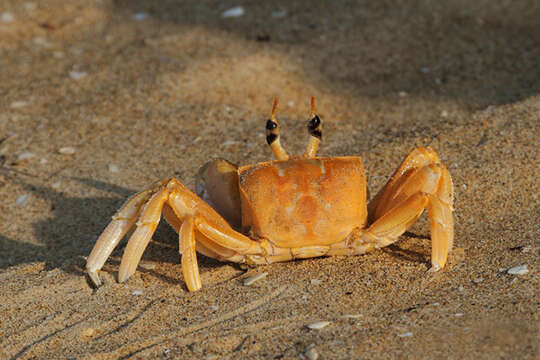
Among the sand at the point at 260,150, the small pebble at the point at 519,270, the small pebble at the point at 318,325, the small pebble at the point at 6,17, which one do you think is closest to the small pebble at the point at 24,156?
the sand at the point at 260,150

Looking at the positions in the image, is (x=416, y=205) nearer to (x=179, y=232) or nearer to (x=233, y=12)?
(x=179, y=232)

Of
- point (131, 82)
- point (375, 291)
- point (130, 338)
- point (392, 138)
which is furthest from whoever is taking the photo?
point (131, 82)

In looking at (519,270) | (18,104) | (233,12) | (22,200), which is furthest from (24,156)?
(519,270)

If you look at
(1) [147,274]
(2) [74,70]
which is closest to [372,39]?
(2) [74,70]

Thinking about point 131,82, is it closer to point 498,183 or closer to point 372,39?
point 372,39

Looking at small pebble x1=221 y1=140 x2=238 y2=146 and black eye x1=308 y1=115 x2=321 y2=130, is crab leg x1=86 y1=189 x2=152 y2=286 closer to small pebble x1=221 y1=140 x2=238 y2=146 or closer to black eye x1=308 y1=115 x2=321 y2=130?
black eye x1=308 y1=115 x2=321 y2=130

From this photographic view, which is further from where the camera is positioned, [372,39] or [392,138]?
[372,39]

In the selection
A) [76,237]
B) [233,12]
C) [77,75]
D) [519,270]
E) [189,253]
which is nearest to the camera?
[519,270]
